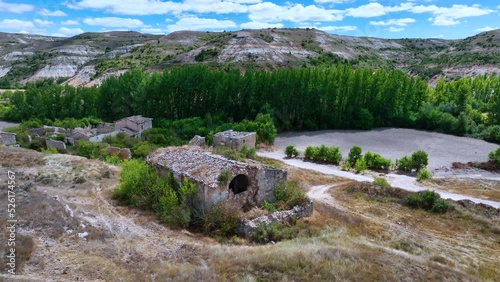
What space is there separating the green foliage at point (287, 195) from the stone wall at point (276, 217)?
0.42 metres

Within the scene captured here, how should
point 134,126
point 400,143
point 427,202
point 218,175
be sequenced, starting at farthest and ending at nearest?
1. point 400,143
2. point 134,126
3. point 427,202
4. point 218,175

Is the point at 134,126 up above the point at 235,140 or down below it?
below

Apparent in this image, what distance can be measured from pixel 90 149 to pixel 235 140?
1388 centimetres

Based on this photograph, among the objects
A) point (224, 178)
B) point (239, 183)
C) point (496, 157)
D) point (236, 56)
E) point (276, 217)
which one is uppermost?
point (236, 56)

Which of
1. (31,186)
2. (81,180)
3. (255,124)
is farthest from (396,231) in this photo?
(255,124)

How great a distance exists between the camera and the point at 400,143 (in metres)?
46.4

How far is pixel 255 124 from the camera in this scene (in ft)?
149

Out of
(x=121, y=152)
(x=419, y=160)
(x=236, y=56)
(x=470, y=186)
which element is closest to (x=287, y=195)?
(x=470, y=186)

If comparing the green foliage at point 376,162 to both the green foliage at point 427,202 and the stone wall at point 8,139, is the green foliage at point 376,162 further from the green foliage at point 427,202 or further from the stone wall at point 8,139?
the stone wall at point 8,139

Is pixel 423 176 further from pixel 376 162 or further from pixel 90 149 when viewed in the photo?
pixel 90 149

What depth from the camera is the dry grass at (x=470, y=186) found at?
29.2 metres

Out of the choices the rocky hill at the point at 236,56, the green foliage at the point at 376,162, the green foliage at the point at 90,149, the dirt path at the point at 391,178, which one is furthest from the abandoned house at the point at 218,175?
the rocky hill at the point at 236,56

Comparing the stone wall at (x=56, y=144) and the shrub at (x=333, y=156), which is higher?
the shrub at (x=333, y=156)

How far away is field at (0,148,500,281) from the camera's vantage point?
12.6 metres
